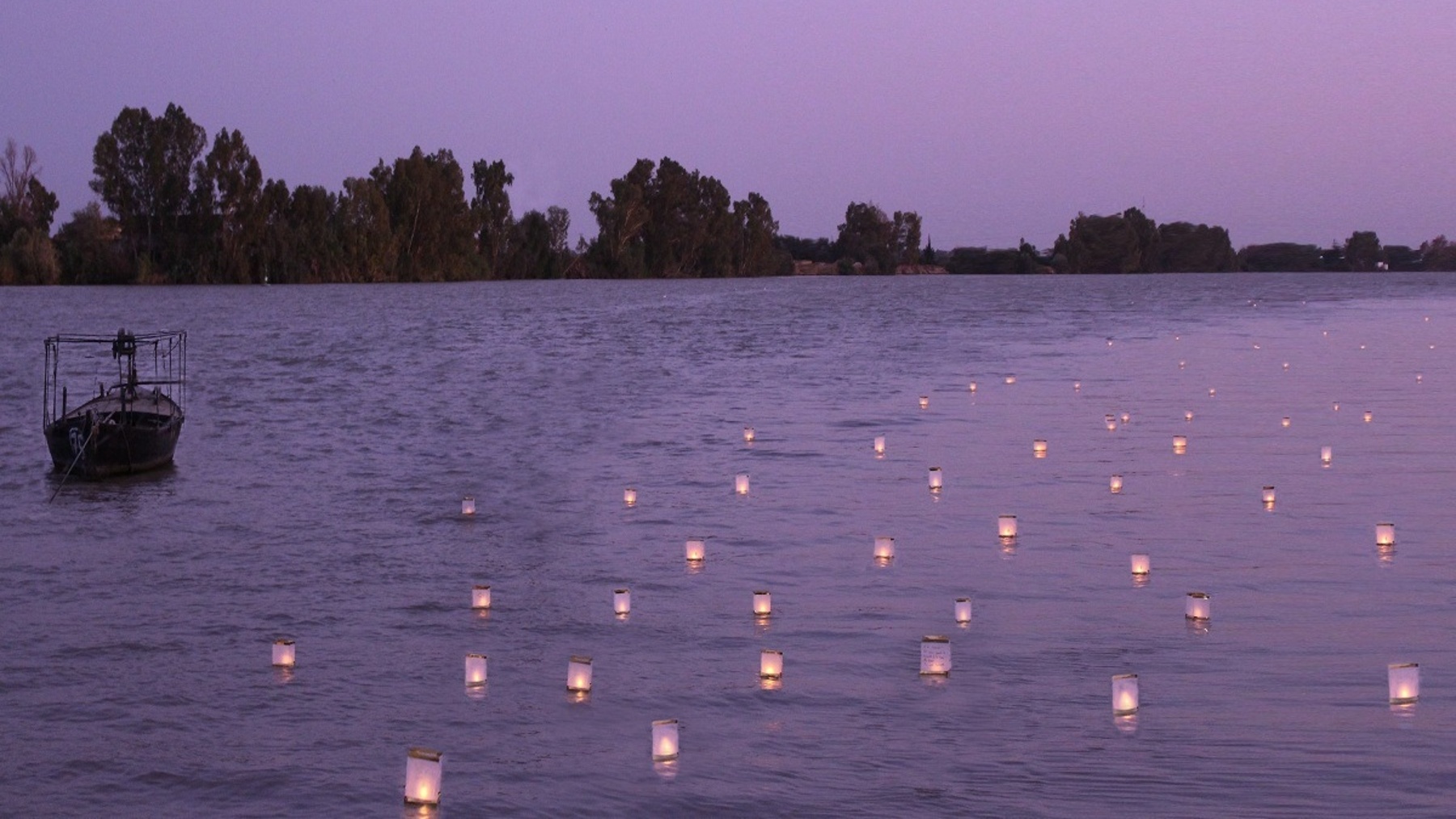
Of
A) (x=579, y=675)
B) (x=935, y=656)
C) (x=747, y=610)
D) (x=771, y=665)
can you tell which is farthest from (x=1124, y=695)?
(x=747, y=610)

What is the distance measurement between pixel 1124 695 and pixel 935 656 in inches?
49.5

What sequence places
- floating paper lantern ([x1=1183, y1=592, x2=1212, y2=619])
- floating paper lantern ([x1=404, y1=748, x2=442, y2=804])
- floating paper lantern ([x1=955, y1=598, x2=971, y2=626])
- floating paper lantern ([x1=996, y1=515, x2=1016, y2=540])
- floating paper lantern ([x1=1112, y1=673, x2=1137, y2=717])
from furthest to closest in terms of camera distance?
floating paper lantern ([x1=996, y1=515, x2=1016, y2=540])
floating paper lantern ([x1=955, y1=598, x2=971, y2=626])
floating paper lantern ([x1=1183, y1=592, x2=1212, y2=619])
floating paper lantern ([x1=1112, y1=673, x2=1137, y2=717])
floating paper lantern ([x1=404, y1=748, x2=442, y2=804])

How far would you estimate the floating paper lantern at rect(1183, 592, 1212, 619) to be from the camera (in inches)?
430

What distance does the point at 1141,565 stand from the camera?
12555 mm

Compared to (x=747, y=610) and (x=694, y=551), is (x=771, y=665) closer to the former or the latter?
(x=747, y=610)

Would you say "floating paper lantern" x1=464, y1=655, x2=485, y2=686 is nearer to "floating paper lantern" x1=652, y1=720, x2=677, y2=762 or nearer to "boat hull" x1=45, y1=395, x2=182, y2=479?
"floating paper lantern" x1=652, y1=720, x2=677, y2=762

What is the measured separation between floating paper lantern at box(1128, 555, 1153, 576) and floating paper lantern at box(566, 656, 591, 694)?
188 inches

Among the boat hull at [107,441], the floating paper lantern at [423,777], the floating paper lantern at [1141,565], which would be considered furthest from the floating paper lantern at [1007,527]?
the boat hull at [107,441]

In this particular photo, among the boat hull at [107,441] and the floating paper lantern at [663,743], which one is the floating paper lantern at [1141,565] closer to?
the floating paper lantern at [663,743]

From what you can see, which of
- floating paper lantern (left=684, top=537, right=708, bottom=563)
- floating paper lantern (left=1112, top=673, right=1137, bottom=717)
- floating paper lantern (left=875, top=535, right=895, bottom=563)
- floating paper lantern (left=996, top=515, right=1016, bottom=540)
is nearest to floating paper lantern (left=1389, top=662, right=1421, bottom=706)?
floating paper lantern (left=1112, top=673, right=1137, bottom=717)

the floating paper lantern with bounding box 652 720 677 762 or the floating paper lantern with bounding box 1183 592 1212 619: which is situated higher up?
the floating paper lantern with bounding box 1183 592 1212 619

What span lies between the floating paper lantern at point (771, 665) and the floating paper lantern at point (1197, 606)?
2.95m

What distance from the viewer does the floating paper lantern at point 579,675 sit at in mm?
9664

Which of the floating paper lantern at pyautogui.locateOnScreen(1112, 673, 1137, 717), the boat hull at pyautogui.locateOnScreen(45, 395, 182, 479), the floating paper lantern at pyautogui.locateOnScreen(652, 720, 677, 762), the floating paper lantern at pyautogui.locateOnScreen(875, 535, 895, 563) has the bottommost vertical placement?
the floating paper lantern at pyautogui.locateOnScreen(652, 720, 677, 762)
